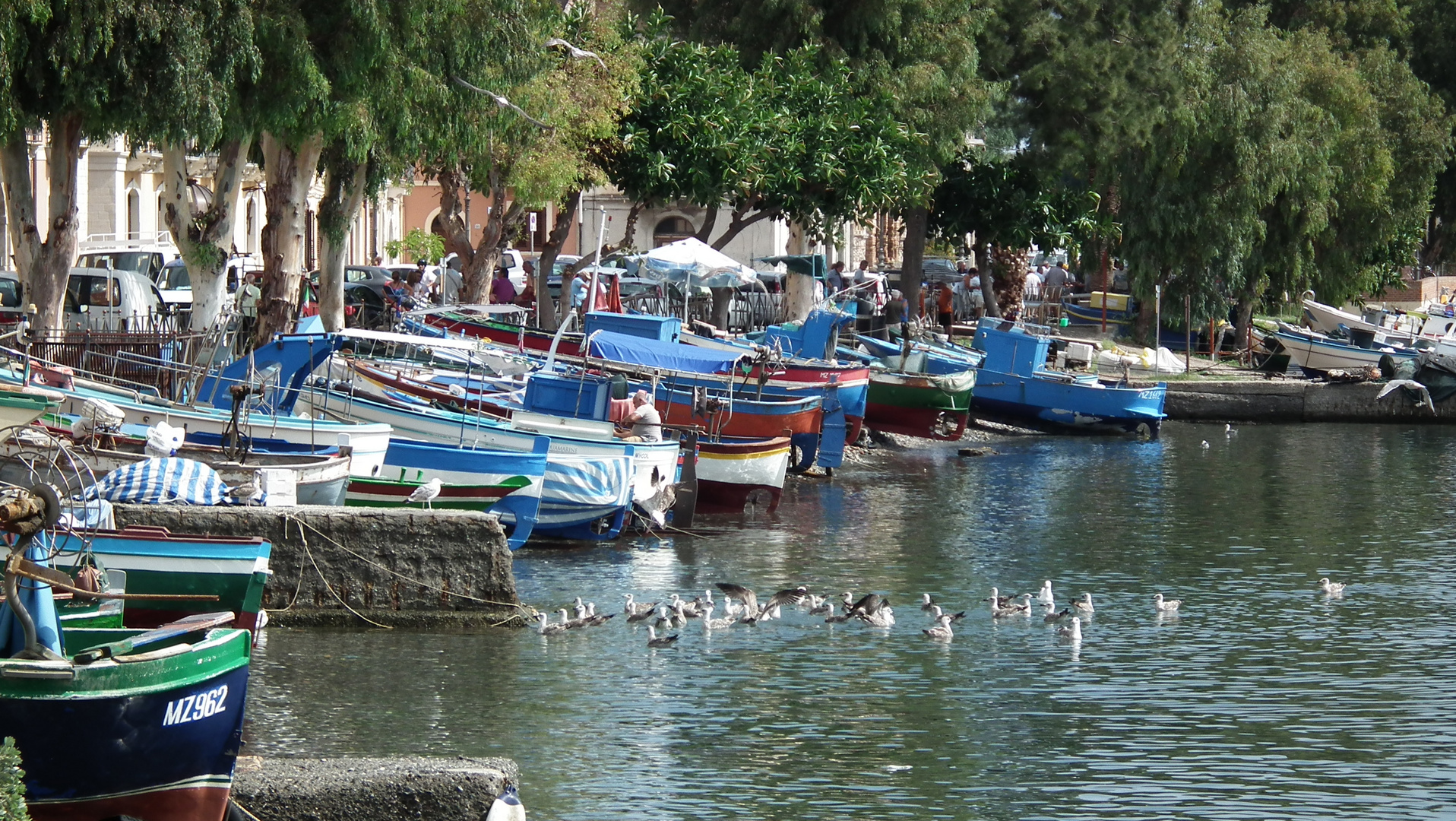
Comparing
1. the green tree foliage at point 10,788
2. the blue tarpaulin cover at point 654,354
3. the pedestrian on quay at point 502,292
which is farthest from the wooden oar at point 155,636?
the pedestrian on quay at point 502,292

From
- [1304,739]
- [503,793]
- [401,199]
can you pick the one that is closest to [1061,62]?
[1304,739]

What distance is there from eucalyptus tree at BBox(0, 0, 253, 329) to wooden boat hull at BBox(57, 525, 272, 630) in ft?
26.0

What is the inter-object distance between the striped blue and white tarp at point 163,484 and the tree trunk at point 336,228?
12.7m

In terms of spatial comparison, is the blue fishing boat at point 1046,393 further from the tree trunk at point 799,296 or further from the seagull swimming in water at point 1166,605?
the seagull swimming in water at point 1166,605

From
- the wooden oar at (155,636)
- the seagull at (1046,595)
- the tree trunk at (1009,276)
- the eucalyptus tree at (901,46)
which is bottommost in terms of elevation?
the seagull at (1046,595)

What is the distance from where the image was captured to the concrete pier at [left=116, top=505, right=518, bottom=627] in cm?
1452

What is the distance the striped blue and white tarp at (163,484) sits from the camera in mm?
13992

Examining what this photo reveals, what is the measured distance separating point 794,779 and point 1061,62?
3092cm

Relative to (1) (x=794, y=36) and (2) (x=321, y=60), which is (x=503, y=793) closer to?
(2) (x=321, y=60)

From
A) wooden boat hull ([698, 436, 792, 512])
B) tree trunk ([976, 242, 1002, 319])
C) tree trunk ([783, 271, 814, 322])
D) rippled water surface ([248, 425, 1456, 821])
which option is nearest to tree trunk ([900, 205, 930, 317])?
tree trunk ([976, 242, 1002, 319])

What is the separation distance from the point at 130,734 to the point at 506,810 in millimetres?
1713

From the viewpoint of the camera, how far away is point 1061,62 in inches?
1567

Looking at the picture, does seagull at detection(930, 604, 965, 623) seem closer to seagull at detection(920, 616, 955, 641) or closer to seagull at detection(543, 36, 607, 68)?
seagull at detection(920, 616, 955, 641)

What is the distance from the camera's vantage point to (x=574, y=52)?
2800cm
